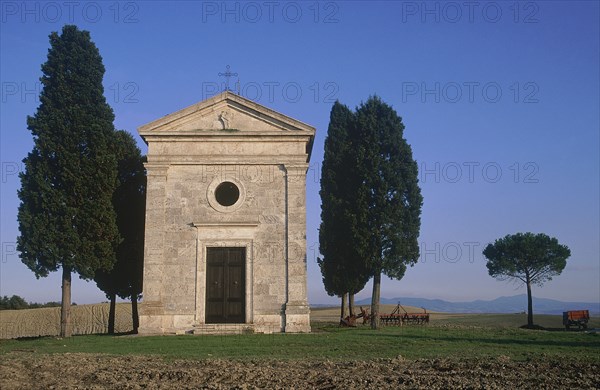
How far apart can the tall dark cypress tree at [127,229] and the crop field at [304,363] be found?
22.9 ft

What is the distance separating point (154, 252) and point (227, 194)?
3716 mm

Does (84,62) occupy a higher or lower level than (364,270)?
higher

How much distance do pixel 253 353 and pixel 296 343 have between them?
9.47 ft

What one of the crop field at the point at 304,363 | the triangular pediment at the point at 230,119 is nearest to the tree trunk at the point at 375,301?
the crop field at the point at 304,363

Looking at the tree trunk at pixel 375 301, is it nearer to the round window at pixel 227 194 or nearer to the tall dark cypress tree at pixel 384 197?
the tall dark cypress tree at pixel 384 197

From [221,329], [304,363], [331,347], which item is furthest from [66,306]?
[304,363]

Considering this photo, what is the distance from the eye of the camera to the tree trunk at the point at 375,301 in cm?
2669

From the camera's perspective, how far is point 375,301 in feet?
89.7

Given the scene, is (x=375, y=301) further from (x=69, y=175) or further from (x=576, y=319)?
(x=576, y=319)

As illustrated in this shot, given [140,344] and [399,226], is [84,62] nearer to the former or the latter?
[140,344]

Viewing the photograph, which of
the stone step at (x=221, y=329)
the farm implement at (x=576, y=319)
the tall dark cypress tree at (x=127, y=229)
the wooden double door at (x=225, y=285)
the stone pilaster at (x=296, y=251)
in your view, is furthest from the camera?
the farm implement at (x=576, y=319)

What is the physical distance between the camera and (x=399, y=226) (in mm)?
27484

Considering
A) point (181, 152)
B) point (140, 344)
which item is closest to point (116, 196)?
point (181, 152)

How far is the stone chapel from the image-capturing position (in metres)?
21.9
